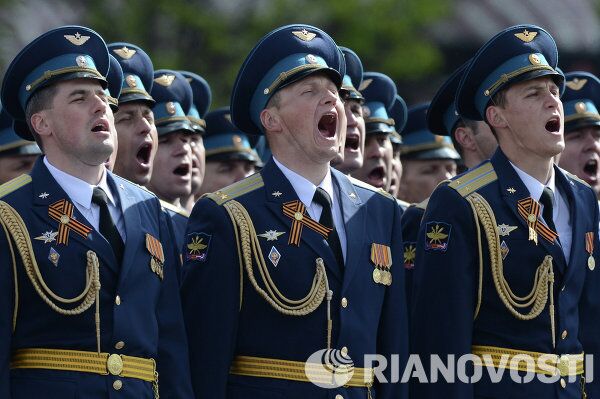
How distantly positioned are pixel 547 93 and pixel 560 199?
1.97 feet

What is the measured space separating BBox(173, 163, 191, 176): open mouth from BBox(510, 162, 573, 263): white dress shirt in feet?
9.70

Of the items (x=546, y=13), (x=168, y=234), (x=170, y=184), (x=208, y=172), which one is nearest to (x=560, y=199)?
(x=168, y=234)

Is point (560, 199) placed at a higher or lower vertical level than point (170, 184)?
lower

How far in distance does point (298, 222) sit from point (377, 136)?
357cm

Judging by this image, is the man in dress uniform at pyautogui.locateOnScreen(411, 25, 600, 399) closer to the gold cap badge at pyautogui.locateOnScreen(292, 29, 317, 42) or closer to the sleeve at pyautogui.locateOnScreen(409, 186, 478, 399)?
the sleeve at pyautogui.locateOnScreen(409, 186, 478, 399)

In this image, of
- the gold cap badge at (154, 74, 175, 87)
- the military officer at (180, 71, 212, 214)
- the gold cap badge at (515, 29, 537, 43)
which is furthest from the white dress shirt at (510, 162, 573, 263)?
the gold cap badge at (154, 74, 175, 87)

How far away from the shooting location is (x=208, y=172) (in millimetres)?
13094

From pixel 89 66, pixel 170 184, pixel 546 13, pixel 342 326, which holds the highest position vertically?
pixel 546 13

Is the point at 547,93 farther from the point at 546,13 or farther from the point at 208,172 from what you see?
the point at 546,13

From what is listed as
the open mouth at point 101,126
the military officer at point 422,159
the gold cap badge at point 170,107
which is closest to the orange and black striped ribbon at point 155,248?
the open mouth at point 101,126

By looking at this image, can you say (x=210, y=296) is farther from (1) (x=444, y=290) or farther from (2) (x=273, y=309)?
(1) (x=444, y=290)

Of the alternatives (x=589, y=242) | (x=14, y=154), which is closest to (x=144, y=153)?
(x=14, y=154)

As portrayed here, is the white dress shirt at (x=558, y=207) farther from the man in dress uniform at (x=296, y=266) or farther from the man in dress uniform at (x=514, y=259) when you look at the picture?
the man in dress uniform at (x=296, y=266)

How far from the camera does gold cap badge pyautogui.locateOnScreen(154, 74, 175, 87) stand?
1177cm
